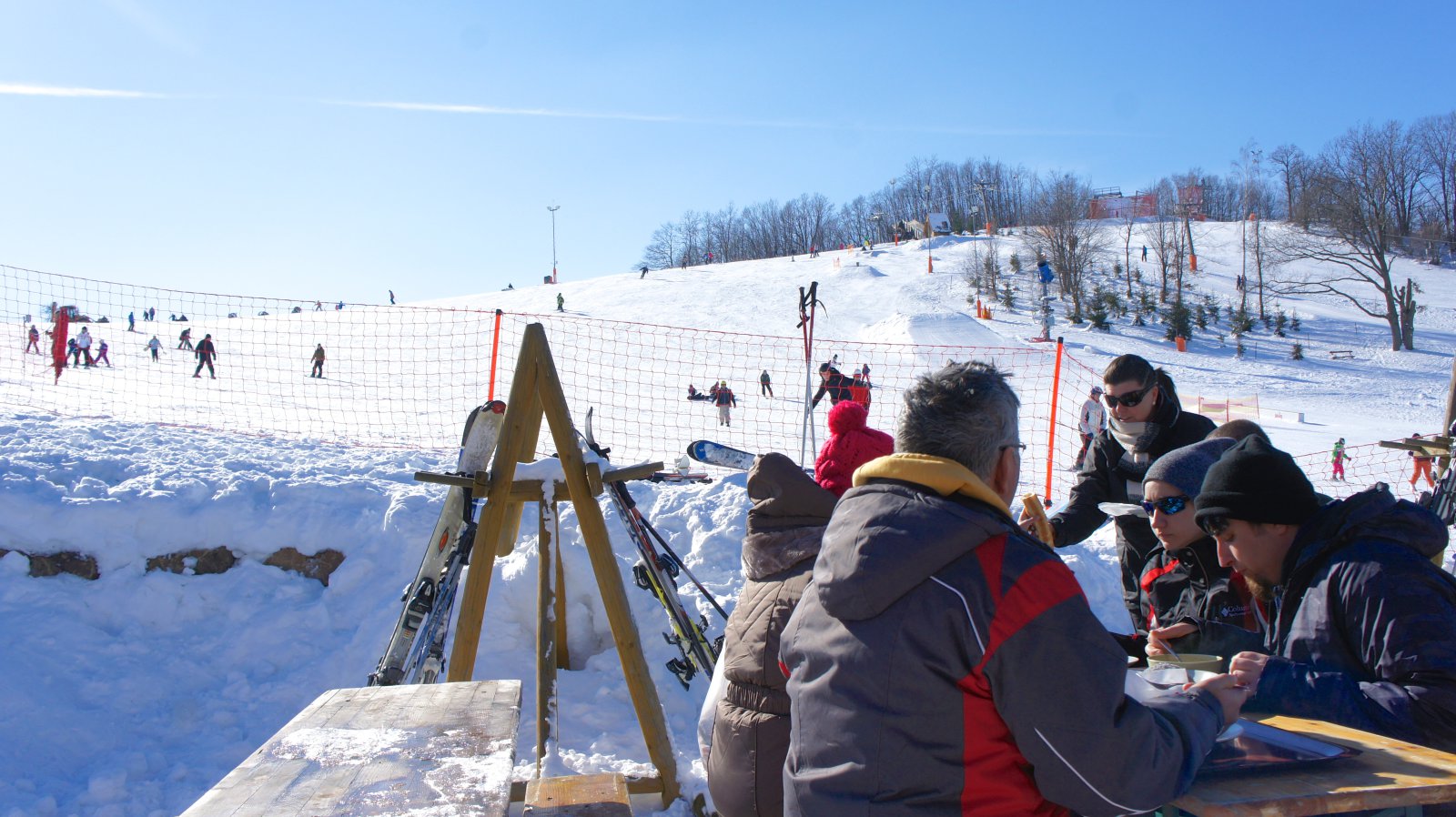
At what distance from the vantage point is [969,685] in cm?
156

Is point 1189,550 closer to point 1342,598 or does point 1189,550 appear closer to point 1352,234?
point 1342,598

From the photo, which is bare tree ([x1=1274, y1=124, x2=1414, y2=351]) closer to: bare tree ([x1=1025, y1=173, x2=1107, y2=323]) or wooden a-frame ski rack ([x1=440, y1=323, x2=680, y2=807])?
bare tree ([x1=1025, y1=173, x2=1107, y2=323])

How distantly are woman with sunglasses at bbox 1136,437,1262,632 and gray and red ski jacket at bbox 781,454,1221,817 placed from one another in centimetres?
141

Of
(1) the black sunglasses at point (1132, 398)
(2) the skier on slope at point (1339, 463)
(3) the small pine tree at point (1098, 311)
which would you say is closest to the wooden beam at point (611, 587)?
(1) the black sunglasses at point (1132, 398)

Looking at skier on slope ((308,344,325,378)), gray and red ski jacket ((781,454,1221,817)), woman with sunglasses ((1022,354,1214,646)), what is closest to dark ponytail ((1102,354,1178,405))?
woman with sunglasses ((1022,354,1214,646))

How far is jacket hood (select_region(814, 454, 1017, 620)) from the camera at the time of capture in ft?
5.17

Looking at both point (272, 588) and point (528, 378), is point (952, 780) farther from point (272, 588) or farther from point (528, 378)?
point (272, 588)

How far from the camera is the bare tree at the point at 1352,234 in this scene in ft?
133

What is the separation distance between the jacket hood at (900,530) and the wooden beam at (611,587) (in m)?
2.34

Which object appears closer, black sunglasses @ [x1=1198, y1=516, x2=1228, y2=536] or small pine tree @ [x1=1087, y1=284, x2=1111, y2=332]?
black sunglasses @ [x1=1198, y1=516, x2=1228, y2=536]

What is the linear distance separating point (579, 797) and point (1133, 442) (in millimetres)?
2601

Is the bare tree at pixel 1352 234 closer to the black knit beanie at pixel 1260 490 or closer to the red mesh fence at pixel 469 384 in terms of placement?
the red mesh fence at pixel 469 384

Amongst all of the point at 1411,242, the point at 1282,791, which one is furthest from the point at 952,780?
the point at 1411,242

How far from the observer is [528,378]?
13.0 feet
